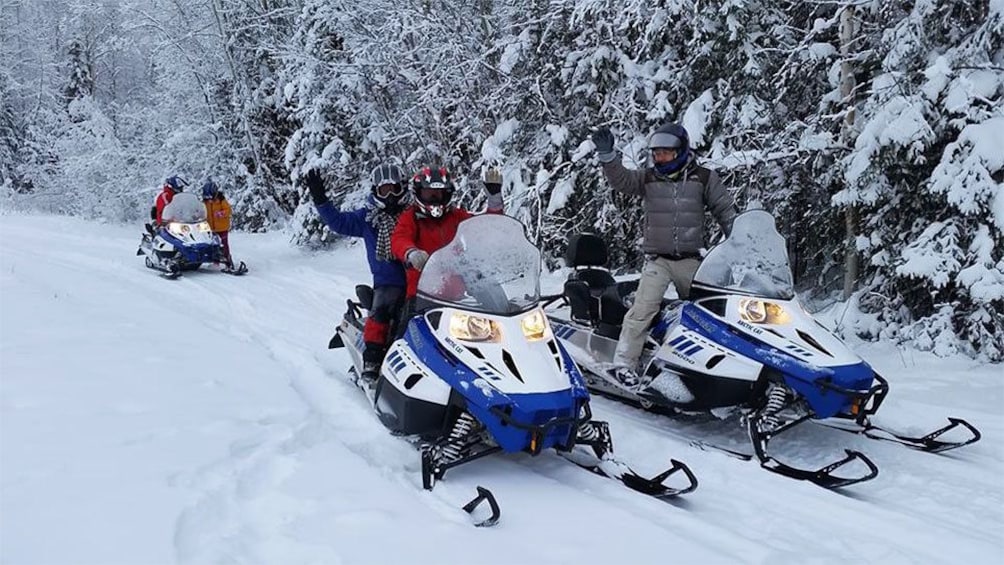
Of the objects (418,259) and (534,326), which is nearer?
(534,326)

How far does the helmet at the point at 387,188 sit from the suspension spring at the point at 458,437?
7.55 feet

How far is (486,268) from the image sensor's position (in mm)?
4836

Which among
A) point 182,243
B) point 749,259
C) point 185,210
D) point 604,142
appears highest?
point 604,142

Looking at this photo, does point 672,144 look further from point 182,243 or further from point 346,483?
point 182,243

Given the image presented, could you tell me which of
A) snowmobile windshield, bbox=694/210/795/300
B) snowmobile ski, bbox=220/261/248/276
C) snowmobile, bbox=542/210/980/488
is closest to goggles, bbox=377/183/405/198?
snowmobile, bbox=542/210/980/488

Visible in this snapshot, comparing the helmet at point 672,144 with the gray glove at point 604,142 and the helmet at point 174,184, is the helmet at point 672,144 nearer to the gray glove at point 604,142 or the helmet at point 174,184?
the gray glove at point 604,142

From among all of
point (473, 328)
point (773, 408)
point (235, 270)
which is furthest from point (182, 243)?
point (773, 408)

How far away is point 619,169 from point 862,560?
10.5 ft

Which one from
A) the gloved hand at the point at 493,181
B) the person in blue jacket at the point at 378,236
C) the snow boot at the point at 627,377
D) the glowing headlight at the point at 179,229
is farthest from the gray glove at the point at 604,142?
the glowing headlight at the point at 179,229

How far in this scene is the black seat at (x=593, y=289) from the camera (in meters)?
6.34

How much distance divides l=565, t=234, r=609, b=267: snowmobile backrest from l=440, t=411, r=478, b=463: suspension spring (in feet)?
8.93

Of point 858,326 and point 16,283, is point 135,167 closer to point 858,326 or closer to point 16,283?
point 16,283

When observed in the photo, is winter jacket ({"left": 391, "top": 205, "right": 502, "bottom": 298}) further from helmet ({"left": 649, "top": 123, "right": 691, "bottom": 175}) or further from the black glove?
helmet ({"left": 649, "top": 123, "right": 691, "bottom": 175})

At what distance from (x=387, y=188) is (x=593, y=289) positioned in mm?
1984
